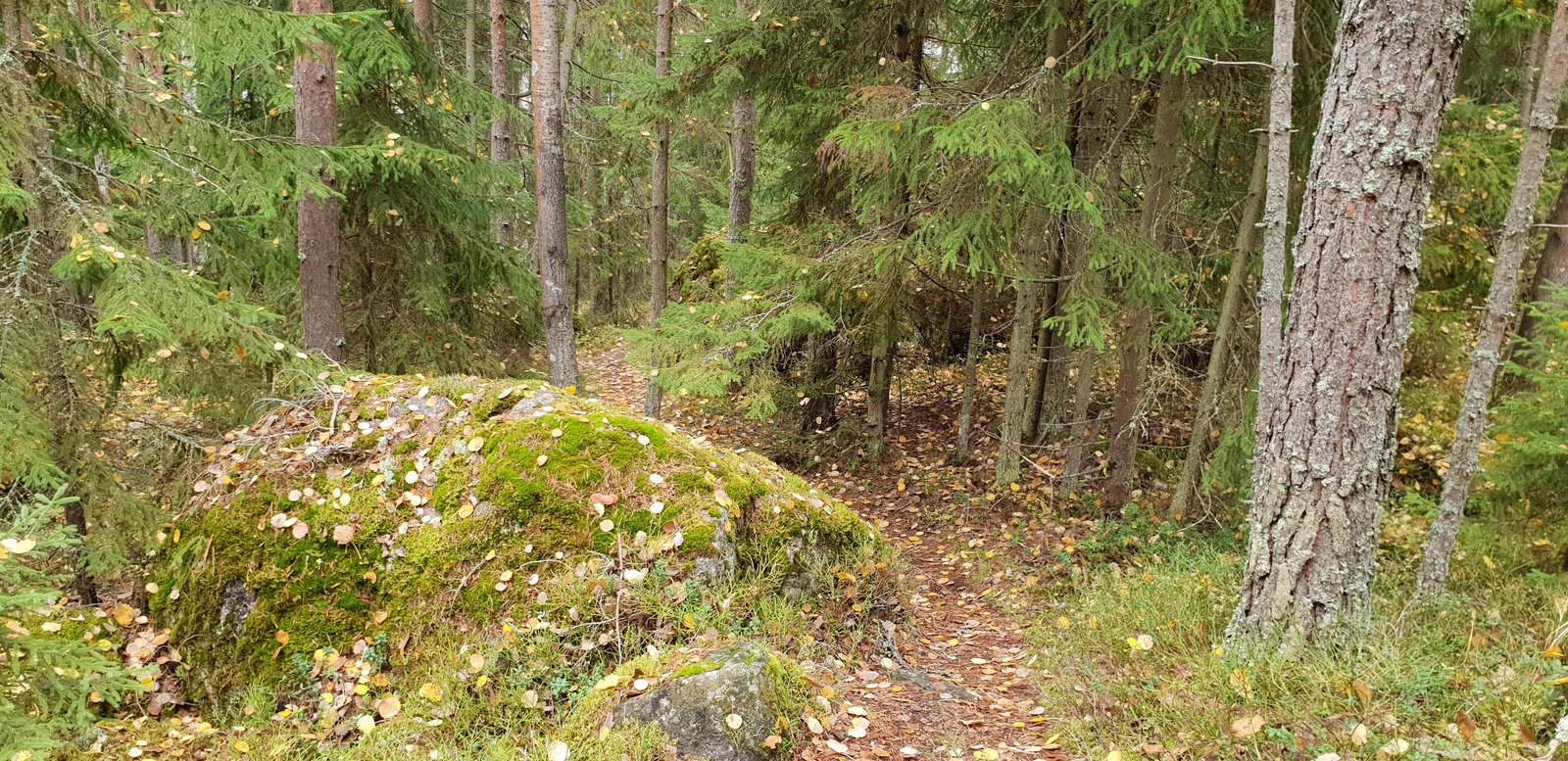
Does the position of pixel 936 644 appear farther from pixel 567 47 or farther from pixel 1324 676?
pixel 567 47

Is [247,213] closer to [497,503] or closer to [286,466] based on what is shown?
[286,466]

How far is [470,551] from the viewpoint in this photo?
452 centimetres

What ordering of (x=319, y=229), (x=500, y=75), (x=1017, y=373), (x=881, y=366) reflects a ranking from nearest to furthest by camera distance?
(x=319, y=229) < (x=1017, y=373) < (x=881, y=366) < (x=500, y=75)

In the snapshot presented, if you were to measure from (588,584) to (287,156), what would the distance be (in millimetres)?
3973

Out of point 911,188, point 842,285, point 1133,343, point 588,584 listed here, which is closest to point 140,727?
point 588,584

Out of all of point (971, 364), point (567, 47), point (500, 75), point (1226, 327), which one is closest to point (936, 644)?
point (1226, 327)

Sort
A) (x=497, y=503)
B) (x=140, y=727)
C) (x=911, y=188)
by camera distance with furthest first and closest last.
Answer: (x=911, y=188)
(x=497, y=503)
(x=140, y=727)

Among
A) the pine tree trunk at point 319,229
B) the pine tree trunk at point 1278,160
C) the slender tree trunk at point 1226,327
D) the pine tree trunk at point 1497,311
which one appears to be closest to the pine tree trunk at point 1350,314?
the pine tree trunk at point 1278,160

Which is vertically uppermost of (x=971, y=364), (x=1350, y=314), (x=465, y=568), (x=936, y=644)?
(x=1350, y=314)

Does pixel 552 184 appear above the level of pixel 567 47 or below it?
below

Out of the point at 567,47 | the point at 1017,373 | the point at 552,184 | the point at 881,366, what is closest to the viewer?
the point at 1017,373

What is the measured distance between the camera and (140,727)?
159 inches

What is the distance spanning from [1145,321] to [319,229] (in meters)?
8.11

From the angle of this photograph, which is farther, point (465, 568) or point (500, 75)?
point (500, 75)
